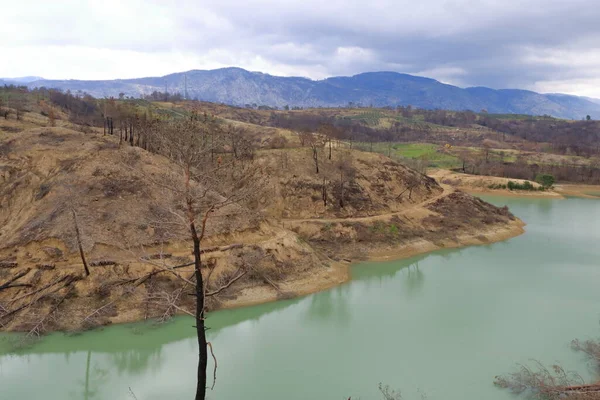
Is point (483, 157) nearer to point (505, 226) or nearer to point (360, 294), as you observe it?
point (505, 226)

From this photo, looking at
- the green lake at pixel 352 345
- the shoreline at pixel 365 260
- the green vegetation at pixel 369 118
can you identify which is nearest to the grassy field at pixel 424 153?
the shoreline at pixel 365 260

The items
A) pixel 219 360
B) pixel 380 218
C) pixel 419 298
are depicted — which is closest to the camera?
pixel 219 360

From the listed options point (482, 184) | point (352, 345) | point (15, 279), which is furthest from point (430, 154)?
point (15, 279)

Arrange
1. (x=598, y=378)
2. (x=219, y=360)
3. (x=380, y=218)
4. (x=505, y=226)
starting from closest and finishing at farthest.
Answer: (x=598, y=378)
(x=219, y=360)
(x=380, y=218)
(x=505, y=226)

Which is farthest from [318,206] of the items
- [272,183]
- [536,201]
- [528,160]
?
[528,160]

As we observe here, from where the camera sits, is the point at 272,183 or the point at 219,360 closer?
the point at 219,360

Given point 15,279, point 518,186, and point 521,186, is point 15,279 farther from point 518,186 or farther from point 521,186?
point 521,186

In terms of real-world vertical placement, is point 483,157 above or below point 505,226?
above

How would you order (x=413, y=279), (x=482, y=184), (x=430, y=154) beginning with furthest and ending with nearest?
1. (x=430, y=154)
2. (x=482, y=184)
3. (x=413, y=279)
